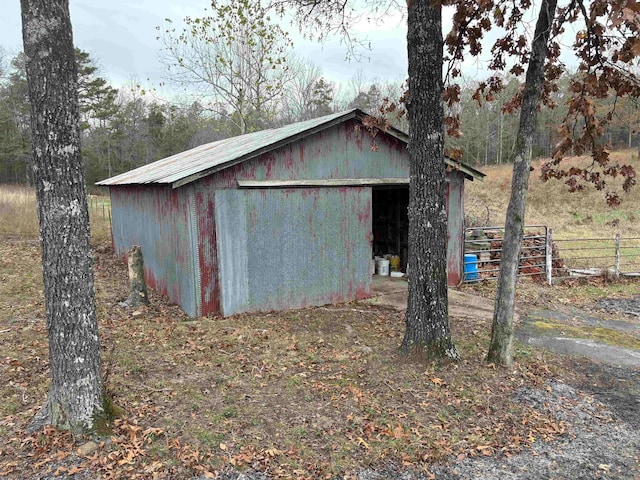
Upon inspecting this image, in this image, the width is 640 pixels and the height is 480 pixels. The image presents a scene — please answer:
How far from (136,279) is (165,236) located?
1.05 m

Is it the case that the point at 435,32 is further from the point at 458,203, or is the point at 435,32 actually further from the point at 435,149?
the point at 458,203

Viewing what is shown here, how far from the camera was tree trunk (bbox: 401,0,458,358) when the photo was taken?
5.38 metres

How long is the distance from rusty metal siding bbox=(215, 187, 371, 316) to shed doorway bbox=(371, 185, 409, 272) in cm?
349

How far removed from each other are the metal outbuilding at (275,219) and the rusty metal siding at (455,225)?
1.50ft

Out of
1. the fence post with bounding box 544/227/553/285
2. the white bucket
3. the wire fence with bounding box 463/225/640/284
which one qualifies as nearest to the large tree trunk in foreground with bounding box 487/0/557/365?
the wire fence with bounding box 463/225/640/284

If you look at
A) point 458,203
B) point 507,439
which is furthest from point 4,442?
point 458,203

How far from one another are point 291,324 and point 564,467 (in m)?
4.69

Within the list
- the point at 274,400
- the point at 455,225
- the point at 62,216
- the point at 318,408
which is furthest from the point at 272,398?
the point at 455,225

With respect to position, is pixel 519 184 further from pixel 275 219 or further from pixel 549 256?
pixel 549 256

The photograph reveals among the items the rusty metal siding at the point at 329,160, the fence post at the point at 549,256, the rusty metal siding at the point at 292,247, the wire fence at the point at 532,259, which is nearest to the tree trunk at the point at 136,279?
the rusty metal siding at the point at 292,247

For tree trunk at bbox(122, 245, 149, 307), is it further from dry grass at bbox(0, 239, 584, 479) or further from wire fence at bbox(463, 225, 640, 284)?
wire fence at bbox(463, 225, 640, 284)

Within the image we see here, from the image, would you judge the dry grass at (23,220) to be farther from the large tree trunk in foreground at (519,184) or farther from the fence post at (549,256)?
the large tree trunk in foreground at (519,184)

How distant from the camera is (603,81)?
20.0 feet

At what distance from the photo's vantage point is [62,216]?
364 centimetres
